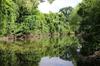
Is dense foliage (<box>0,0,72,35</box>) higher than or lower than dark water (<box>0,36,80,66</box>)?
higher

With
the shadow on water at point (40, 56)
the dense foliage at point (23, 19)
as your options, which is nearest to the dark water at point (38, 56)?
the shadow on water at point (40, 56)

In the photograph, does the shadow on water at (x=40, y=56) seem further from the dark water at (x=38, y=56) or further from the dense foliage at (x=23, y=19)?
the dense foliage at (x=23, y=19)

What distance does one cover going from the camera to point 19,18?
5169cm

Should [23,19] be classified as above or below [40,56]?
above

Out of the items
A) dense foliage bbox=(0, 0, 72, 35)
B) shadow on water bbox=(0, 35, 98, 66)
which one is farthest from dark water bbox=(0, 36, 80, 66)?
dense foliage bbox=(0, 0, 72, 35)

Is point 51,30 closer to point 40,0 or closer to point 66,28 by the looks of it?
point 40,0

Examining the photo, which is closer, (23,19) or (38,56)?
(38,56)

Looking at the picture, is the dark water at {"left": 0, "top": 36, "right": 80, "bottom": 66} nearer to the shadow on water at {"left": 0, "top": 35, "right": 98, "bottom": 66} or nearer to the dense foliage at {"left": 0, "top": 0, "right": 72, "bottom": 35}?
the shadow on water at {"left": 0, "top": 35, "right": 98, "bottom": 66}

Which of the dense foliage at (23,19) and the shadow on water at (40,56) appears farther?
the dense foliage at (23,19)

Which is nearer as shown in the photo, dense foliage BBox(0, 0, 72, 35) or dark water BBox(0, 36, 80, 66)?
dark water BBox(0, 36, 80, 66)

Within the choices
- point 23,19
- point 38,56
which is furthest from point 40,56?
point 23,19

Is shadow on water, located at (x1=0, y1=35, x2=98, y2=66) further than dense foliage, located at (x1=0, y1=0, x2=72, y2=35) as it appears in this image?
No

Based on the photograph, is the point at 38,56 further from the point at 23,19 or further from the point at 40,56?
the point at 23,19

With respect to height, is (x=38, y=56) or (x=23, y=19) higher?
(x=23, y=19)
